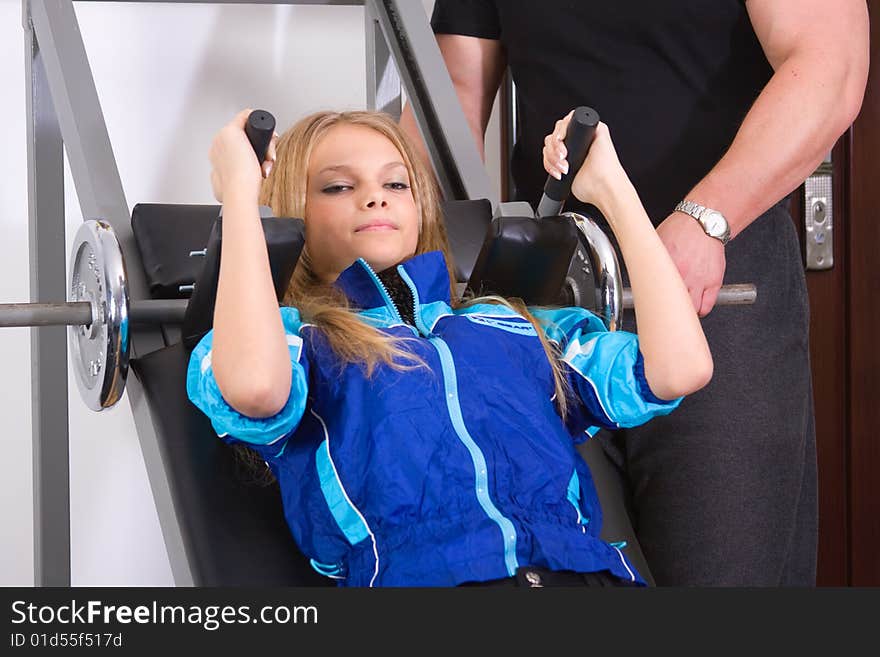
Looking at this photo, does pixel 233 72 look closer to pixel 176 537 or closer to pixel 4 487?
pixel 4 487

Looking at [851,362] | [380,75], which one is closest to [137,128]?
[380,75]

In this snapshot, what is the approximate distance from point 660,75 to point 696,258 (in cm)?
31

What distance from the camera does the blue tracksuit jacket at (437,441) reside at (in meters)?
1.06

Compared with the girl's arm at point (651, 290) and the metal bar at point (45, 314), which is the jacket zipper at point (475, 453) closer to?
the girl's arm at point (651, 290)

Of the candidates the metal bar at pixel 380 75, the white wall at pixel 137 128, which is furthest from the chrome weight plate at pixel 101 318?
the white wall at pixel 137 128

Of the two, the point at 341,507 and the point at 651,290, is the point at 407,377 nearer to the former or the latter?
the point at 341,507

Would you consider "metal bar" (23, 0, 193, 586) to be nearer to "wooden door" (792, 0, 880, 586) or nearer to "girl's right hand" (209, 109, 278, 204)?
"girl's right hand" (209, 109, 278, 204)

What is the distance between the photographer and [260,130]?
108cm

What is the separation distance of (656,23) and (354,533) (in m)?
0.79

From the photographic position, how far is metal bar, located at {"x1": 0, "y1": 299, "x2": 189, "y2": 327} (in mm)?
1119

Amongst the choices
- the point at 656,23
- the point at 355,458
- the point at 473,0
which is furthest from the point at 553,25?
the point at 355,458

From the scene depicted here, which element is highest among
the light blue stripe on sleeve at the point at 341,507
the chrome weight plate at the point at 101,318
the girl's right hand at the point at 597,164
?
the girl's right hand at the point at 597,164

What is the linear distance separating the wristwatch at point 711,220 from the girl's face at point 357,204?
0.33 meters

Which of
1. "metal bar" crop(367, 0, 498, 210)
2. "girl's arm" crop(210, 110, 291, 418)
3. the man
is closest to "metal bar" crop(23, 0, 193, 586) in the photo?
"girl's arm" crop(210, 110, 291, 418)
